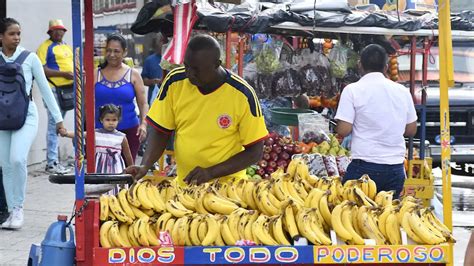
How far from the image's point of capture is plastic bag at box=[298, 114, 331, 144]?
11.9 metres

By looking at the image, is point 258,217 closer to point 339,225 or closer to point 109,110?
point 339,225

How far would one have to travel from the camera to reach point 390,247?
509 cm

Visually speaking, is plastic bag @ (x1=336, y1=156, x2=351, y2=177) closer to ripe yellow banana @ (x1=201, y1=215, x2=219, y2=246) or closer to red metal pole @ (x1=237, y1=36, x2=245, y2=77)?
red metal pole @ (x1=237, y1=36, x2=245, y2=77)

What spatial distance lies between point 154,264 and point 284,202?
2.66 ft

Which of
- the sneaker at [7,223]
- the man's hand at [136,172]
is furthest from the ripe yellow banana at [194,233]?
the sneaker at [7,223]

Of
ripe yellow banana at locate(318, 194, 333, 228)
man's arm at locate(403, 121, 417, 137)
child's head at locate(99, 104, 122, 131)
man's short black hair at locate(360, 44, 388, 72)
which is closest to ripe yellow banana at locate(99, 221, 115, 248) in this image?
ripe yellow banana at locate(318, 194, 333, 228)

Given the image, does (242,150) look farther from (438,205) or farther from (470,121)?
(470,121)

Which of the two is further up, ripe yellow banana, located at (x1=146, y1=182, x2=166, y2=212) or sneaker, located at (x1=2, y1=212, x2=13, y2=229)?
ripe yellow banana, located at (x1=146, y1=182, x2=166, y2=212)

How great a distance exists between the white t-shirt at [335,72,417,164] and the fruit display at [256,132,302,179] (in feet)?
10.2

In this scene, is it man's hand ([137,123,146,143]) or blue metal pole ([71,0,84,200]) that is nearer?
blue metal pole ([71,0,84,200])

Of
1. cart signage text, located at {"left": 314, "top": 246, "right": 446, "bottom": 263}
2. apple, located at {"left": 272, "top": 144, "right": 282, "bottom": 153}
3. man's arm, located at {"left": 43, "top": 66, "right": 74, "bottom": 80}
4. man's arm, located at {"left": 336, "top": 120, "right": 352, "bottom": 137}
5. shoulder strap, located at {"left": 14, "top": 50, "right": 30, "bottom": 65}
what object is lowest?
apple, located at {"left": 272, "top": 144, "right": 282, "bottom": 153}

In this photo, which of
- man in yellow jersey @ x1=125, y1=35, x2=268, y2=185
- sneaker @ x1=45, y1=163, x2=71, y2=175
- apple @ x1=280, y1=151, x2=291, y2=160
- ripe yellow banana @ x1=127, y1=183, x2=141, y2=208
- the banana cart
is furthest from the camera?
sneaker @ x1=45, y1=163, x2=71, y2=175

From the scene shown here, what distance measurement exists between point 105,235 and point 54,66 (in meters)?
9.80

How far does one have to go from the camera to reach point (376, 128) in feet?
26.9
